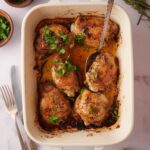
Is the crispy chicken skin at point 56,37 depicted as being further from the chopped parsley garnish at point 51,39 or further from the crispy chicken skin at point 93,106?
the crispy chicken skin at point 93,106

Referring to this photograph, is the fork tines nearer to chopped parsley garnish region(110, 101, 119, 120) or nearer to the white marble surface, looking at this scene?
the white marble surface

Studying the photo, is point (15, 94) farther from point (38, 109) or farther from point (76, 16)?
point (76, 16)

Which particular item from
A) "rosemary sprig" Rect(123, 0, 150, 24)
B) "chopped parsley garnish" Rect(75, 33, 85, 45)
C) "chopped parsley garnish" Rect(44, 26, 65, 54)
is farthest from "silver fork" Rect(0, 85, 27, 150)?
"rosemary sprig" Rect(123, 0, 150, 24)

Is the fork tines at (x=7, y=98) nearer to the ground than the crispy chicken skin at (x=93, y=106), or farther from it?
nearer to the ground

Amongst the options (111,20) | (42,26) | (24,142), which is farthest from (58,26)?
(24,142)

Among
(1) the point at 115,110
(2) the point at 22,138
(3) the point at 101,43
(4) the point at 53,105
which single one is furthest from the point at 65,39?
(2) the point at 22,138

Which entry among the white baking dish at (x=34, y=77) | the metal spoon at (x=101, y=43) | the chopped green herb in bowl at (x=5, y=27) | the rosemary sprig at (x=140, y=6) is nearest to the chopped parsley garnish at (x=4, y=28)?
the chopped green herb in bowl at (x=5, y=27)
